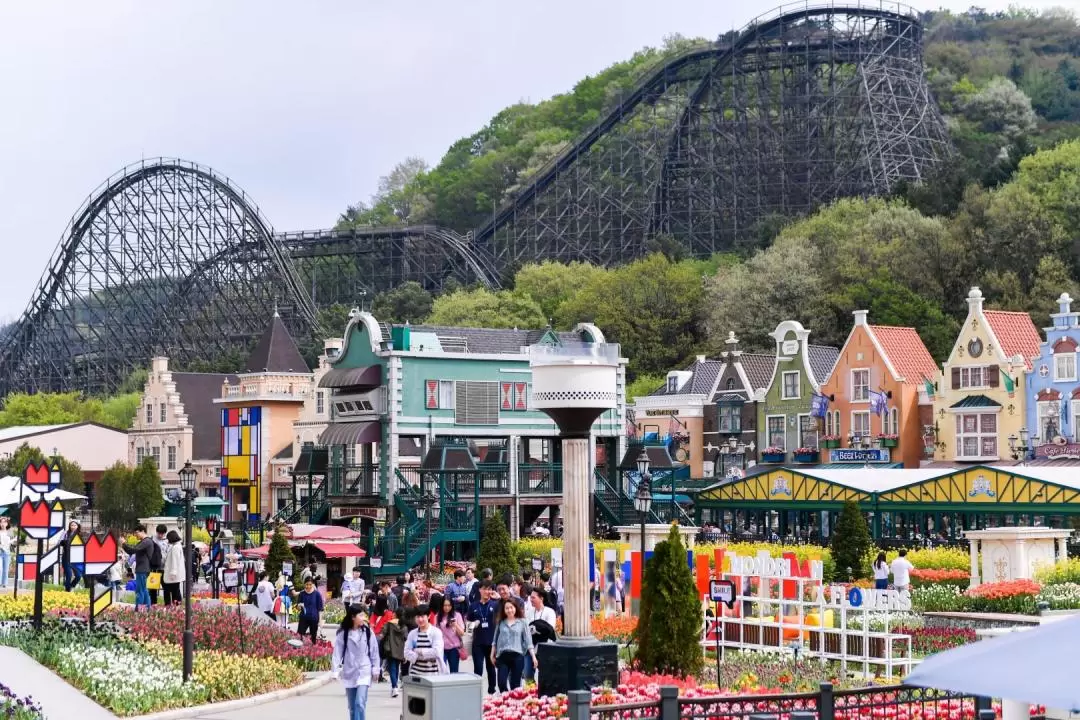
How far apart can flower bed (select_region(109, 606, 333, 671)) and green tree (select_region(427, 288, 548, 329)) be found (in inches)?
1952

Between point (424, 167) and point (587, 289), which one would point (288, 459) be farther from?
point (424, 167)

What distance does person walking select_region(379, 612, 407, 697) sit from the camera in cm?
1995

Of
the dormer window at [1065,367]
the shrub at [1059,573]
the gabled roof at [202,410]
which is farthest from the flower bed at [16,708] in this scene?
the gabled roof at [202,410]

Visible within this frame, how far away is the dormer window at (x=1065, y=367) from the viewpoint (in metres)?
48.1

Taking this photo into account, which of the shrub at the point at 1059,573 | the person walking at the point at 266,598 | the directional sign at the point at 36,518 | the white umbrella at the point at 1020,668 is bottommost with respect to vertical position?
the person walking at the point at 266,598

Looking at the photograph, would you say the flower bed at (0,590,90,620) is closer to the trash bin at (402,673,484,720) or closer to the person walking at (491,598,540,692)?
the person walking at (491,598,540,692)

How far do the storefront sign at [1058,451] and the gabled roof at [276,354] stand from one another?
3219 centimetres

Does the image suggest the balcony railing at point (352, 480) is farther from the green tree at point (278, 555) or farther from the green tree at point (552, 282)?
the green tree at point (552, 282)

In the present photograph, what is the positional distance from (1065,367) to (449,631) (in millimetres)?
33629

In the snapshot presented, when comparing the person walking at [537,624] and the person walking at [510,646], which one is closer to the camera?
the person walking at [510,646]

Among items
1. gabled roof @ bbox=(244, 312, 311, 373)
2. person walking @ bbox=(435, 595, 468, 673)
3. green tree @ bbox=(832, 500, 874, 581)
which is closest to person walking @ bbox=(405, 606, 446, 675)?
person walking @ bbox=(435, 595, 468, 673)

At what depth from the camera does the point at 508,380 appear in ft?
152

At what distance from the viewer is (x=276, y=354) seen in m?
67.3

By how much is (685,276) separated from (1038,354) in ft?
78.2
